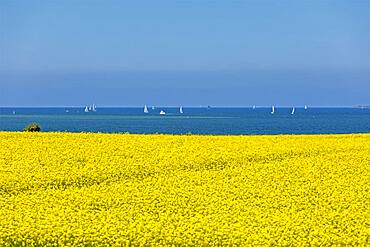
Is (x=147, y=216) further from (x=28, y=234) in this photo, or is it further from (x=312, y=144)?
(x=312, y=144)

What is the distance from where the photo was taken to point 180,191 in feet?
81.4

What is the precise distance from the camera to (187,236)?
63.3 ft

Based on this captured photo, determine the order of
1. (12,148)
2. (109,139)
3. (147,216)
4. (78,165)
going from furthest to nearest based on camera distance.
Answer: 1. (109,139)
2. (12,148)
3. (78,165)
4. (147,216)

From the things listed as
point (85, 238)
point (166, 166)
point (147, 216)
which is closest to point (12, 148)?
point (166, 166)

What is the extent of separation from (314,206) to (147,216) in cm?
520

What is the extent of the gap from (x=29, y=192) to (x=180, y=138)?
12.6 metres

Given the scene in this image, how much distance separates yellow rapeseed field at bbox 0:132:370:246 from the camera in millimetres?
19562

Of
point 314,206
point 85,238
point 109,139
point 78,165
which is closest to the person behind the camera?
point 85,238

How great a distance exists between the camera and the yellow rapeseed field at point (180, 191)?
19562mm

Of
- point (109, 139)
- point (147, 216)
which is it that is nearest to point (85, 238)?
point (147, 216)

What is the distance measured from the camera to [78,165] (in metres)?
28.6

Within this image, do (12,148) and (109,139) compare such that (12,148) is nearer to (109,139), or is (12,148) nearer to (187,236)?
(109,139)

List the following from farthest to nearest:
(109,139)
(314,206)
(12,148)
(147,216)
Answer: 1. (109,139)
2. (12,148)
3. (314,206)
4. (147,216)

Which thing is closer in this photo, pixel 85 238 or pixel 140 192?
pixel 85 238
